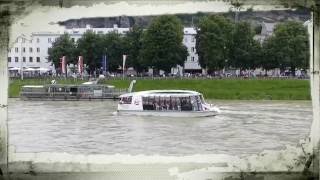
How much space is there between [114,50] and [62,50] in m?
1.02

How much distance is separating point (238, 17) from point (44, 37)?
4.37ft

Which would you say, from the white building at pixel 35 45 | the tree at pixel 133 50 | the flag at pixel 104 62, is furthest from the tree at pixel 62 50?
the flag at pixel 104 62

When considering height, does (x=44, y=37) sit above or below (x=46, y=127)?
above

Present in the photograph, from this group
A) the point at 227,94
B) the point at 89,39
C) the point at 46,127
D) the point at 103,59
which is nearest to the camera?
the point at 89,39

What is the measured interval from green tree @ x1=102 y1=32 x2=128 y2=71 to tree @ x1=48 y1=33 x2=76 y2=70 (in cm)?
45

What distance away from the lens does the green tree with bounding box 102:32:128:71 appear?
471 cm

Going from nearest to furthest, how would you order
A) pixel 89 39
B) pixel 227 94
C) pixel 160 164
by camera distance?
pixel 160 164 → pixel 89 39 → pixel 227 94

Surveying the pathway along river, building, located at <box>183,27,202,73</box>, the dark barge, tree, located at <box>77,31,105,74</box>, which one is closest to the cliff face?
tree, located at <box>77,31,105,74</box>

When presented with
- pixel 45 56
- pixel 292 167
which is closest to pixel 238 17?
pixel 292 167

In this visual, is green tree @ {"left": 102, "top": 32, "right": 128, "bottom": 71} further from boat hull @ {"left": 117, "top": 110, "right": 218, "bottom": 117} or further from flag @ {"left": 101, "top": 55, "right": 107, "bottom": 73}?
boat hull @ {"left": 117, "top": 110, "right": 218, "bottom": 117}

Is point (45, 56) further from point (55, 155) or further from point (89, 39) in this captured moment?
point (55, 155)

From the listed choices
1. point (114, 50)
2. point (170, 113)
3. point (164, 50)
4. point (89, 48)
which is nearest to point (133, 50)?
point (114, 50)

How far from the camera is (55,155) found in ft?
11.1

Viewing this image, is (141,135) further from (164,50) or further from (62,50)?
(62,50)
